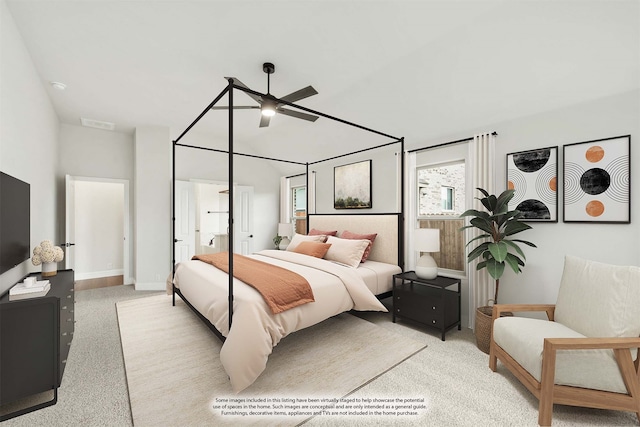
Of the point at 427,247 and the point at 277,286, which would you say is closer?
the point at 277,286

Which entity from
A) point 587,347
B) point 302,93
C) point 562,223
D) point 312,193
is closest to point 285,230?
point 312,193

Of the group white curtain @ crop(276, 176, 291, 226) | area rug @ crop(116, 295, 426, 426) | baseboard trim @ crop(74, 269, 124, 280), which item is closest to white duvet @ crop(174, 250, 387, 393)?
area rug @ crop(116, 295, 426, 426)

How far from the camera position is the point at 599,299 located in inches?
78.5

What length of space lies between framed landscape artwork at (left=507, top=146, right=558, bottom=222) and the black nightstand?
3.49 ft

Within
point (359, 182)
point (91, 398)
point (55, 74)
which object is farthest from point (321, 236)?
point (55, 74)

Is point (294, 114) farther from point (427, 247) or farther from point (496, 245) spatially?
point (496, 245)

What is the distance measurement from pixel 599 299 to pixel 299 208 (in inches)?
200

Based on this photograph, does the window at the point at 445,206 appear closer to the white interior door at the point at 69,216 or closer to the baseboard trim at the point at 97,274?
the white interior door at the point at 69,216

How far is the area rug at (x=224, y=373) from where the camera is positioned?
1871 mm

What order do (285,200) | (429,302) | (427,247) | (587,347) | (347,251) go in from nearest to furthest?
(587,347)
(429,302)
(427,247)
(347,251)
(285,200)

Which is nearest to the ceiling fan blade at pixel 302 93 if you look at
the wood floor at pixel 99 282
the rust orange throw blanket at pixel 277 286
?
the rust orange throw blanket at pixel 277 286

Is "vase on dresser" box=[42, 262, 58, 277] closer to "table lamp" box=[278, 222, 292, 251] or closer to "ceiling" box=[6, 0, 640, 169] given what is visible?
"ceiling" box=[6, 0, 640, 169]

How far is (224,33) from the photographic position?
249cm

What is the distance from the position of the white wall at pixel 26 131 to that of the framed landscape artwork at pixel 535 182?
4662mm
